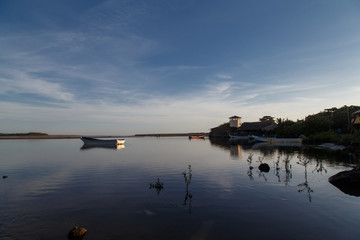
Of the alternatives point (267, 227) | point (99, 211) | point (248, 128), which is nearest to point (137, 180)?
point (99, 211)

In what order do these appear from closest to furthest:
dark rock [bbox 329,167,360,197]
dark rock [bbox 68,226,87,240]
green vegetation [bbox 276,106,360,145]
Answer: dark rock [bbox 68,226,87,240] < dark rock [bbox 329,167,360,197] < green vegetation [bbox 276,106,360,145]

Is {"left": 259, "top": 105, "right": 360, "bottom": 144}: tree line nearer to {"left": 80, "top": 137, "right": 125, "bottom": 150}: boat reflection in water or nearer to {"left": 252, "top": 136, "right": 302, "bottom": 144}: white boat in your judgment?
{"left": 252, "top": 136, "right": 302, "bottom": 144}: white boat

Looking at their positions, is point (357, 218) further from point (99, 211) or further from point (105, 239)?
point (99, 211)

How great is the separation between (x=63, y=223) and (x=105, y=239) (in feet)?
8.89

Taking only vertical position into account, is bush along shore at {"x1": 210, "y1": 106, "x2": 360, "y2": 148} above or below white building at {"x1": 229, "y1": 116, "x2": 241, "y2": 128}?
below

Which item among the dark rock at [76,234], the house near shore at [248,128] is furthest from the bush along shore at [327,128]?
the dark rock at [76,234]

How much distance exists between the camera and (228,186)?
15102 millimetres

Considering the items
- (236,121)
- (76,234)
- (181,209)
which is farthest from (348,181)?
(236,121)

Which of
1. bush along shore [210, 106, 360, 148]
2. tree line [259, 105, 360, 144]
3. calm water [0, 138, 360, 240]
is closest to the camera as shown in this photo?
calm water [0, 138, 360, 240]

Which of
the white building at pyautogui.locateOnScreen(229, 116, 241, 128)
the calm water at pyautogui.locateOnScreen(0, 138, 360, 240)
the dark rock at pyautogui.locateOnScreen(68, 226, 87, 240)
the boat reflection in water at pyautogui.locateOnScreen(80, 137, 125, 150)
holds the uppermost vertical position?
the white building at pyautogui.locateOnScreen(229, 116, 241, 128)

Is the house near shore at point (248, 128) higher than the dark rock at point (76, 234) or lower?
higher

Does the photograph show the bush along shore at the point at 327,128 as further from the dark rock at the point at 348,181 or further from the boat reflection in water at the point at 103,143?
the boat reflection in water at the point at 103,143

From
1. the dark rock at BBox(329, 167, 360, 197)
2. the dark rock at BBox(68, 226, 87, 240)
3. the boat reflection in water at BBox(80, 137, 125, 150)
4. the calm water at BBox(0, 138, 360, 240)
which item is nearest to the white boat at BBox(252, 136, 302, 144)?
the calm water at BBox(0, 138, 360, 240)

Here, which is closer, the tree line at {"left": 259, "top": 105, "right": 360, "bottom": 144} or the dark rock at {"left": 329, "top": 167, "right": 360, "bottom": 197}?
the dark rock at {"left": 329, "top": 167, "right": 360, "bottom": 197}
